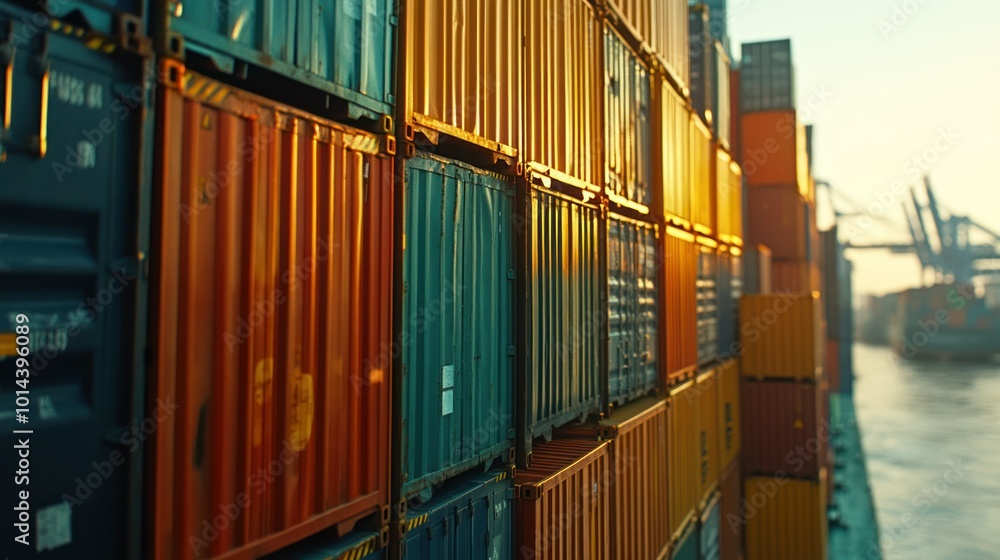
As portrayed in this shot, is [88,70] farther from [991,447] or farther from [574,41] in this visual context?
[991,447]

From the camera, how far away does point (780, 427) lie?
17734mm

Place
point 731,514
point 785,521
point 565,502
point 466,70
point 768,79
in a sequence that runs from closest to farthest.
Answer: point 466,70 < point 565,502 < point 731,514 < point 785,521 < point 768,79

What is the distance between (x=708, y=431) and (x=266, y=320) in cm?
1169

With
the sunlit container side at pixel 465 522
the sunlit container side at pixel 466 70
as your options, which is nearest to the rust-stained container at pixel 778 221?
the sunlit container side at pixel 466 70

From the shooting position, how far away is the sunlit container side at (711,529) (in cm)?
1250

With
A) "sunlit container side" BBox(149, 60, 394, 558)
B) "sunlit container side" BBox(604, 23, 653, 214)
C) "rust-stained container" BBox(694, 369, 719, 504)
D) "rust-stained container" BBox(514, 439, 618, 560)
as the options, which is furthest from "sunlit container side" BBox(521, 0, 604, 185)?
"rust-stained container" BBox(694, 369, 719, 504)

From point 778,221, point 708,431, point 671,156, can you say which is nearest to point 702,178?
point 671,156

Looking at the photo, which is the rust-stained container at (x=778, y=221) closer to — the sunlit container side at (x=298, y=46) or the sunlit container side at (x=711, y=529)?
the sunlit container side at (x=711, y=529)

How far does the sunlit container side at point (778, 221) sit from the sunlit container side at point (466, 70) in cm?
2146

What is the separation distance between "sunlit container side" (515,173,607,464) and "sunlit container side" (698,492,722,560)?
571 centimetres

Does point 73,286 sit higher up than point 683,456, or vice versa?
point 73,286

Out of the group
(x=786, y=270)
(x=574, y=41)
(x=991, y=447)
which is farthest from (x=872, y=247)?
(x=574, y=41)

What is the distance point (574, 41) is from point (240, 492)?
21.5 ft

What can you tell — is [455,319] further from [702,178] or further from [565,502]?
[702,178]
